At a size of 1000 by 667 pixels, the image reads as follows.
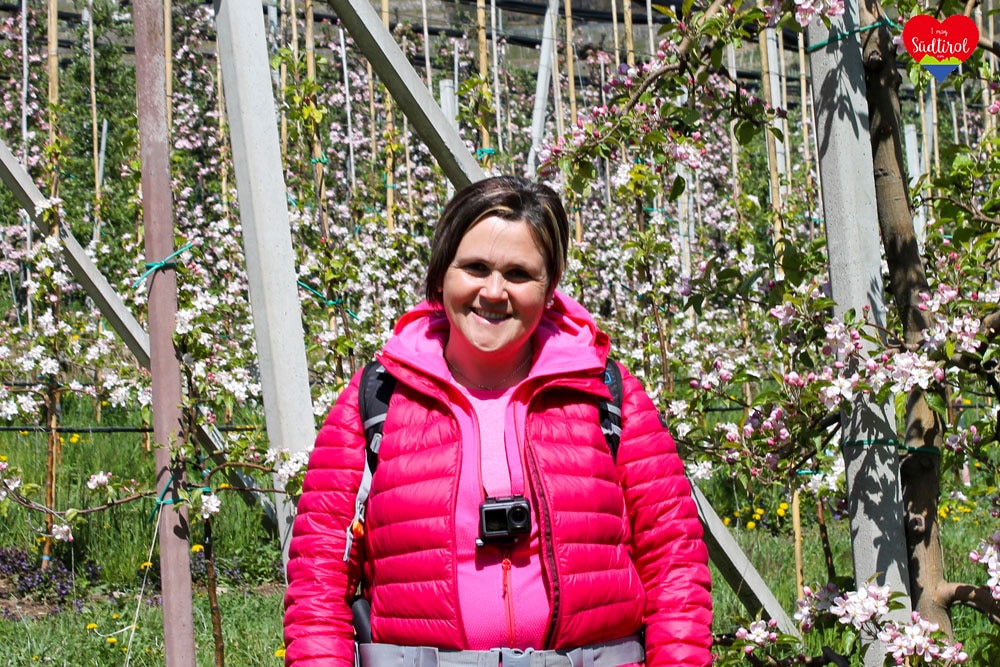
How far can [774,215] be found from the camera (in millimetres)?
4516

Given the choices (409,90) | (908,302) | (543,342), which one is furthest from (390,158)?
(543,342)

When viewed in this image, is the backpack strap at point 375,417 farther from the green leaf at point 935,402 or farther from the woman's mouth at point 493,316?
the green leaf at point 935,402

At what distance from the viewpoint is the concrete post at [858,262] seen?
2.19m

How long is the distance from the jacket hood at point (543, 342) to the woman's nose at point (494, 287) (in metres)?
0.14

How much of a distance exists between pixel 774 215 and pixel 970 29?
2.33 metres

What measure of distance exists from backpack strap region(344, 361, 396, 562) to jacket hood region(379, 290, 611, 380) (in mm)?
48

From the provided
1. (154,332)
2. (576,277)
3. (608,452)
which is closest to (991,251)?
(608,452)

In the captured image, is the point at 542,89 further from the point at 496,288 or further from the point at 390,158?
the point at 496,288

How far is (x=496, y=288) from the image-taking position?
182 cm

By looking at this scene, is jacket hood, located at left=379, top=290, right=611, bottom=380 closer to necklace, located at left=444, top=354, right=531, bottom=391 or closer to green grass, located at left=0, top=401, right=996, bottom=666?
necklace, located at left=444, top=354, right=531, bottom=391

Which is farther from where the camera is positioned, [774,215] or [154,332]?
[774,215]

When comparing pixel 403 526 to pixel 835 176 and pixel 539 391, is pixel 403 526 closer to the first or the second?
pixel 539 391

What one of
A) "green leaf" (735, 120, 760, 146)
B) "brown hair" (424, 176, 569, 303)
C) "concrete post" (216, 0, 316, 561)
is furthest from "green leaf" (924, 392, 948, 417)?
"concrete post" (216, 0, 316, 561)

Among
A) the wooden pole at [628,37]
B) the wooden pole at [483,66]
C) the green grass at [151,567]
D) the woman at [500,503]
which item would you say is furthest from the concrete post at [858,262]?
the wooden pole at [628,37]
